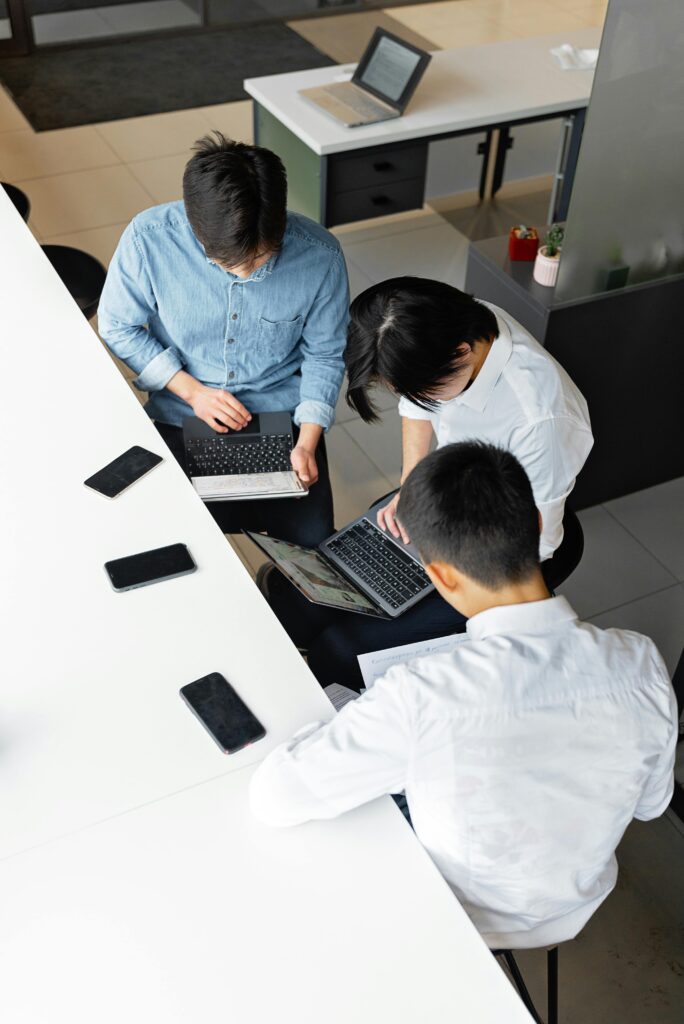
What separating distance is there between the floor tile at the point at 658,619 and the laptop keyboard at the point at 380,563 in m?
0.83

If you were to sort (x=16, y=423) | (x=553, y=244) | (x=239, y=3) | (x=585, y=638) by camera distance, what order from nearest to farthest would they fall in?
1. (x=585, y=638)
2. (x=16, y=423)
3. (x=553, y=244)
4. (x=239, y=3)

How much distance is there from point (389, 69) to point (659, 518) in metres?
2.00

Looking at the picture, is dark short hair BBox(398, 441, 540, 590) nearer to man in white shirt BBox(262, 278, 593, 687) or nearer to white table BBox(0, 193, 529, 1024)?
white table BBox(0, 193, 529, 1024)

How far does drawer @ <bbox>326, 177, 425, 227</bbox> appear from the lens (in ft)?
12.6

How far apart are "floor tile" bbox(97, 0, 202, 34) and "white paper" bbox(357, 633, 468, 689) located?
5710 mm

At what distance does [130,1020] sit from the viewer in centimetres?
123

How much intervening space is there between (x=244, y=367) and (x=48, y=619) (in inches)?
36.2

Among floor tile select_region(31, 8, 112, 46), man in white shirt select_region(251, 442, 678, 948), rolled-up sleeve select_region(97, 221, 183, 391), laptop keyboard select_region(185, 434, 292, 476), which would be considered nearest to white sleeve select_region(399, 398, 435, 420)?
laptop keyboard select_region(185, 434, 292, 476)

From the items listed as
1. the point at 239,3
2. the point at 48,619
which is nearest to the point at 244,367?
the point at 48,619

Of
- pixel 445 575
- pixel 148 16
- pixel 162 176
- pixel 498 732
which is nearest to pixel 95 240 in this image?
pixel 162 176

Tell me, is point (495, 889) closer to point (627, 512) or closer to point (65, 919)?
point (65, 919)

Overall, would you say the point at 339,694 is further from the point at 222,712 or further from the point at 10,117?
the point at 10,117

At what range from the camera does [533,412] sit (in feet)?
6.56

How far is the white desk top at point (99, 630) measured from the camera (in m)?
1.51
